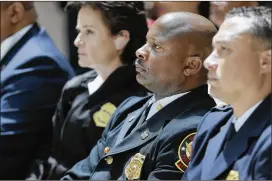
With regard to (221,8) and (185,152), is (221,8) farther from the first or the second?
(185,152)

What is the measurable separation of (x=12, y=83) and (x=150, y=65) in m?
0.72

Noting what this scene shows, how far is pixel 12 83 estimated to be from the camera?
2.34 metres

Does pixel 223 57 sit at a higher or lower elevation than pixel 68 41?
higher

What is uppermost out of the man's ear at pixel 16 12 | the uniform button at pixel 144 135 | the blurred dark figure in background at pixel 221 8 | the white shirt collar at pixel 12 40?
the blurred dark figure in background at pixel 221 8

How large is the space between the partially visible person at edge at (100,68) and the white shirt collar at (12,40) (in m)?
0.26

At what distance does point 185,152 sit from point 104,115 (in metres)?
0.57

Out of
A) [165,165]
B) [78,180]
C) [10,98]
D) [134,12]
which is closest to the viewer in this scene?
[165,165]

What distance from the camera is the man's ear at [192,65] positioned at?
1719 mm

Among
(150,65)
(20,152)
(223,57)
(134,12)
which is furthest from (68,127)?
(223,57)

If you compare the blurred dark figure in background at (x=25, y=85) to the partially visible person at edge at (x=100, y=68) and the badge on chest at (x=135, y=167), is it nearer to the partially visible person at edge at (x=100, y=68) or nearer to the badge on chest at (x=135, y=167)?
the partially visible person at edge at (x=100, y=68)

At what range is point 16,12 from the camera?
2455 mm

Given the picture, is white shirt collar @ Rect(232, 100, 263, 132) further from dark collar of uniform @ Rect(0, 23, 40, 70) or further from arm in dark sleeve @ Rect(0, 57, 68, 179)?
dark collar of uniform @ Rect(0, 23, 40, 70)

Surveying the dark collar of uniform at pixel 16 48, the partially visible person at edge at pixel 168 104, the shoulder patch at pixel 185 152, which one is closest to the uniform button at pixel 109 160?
the partially visible person at edge at pixel 168 104

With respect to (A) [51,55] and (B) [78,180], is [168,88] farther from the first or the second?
(A) [51,55]
